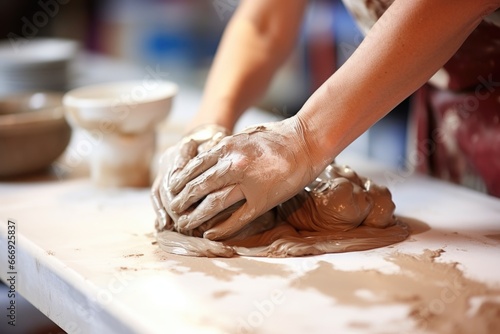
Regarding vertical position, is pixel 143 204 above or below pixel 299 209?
below

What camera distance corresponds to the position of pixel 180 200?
4.83 feet

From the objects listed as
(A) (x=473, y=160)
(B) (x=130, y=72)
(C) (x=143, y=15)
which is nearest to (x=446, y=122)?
(A) (x=473, y=160)

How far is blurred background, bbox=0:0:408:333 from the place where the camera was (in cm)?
347

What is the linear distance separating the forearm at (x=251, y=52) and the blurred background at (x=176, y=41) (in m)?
0.72

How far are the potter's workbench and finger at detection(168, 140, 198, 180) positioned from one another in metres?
0.17

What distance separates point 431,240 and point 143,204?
0.76m

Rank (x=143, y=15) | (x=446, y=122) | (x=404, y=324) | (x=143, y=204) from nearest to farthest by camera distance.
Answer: (x=404, y=324)
(x=143, y=204)
(x=446, y=122)
(x=143, y=15)

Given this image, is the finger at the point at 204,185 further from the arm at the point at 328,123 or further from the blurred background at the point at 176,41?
the blurred background at the point at 176,41

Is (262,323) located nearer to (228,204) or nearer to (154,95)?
(228,204)

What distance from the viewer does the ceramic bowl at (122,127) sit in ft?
6.25

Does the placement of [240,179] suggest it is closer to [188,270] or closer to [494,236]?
[188,270]

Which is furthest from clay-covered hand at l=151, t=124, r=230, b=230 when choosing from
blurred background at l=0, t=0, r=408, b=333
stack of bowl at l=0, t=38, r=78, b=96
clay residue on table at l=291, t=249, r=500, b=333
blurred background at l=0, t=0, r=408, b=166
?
stack of bowl at l=0, t=38, r=78, b=96

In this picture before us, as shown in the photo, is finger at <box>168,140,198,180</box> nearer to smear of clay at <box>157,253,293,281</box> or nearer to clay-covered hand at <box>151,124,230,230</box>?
clay-covered hand at <box>151,124,230,230</box>

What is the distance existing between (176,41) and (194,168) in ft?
11.9
